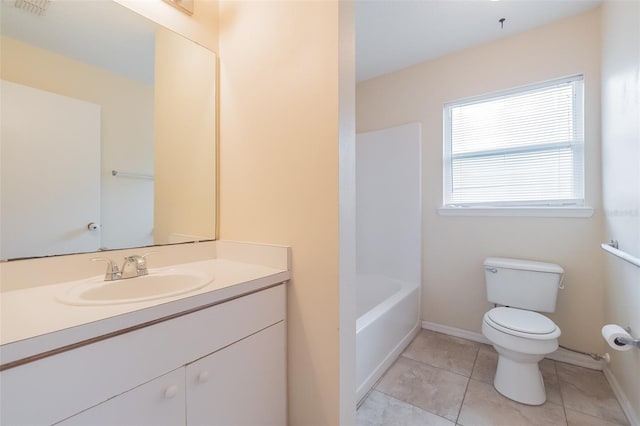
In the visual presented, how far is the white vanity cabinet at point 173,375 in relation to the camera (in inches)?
23.0

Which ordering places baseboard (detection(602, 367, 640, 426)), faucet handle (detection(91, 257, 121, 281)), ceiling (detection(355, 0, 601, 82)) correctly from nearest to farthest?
faucet handle (detection(91, 257, 121, 281)) < baseboard (detection(602, 367, 640, 426)) < ceiling (detection(355, 0, 601, 82))

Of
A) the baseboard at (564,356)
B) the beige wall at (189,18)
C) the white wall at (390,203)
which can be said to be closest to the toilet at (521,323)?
the baseboard at (564,356)

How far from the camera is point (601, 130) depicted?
174 cm

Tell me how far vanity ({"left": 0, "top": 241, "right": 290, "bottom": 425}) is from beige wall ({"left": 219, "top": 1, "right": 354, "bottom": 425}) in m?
0.10

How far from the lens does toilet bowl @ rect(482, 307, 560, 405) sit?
1.47m

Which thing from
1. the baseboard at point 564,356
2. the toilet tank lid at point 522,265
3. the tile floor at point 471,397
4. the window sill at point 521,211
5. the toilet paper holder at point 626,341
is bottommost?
the tile floor at point 471,397

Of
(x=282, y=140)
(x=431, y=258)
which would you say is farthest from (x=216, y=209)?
(x=431, y=258)

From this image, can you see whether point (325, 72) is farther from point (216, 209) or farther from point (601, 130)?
point (601, 130)

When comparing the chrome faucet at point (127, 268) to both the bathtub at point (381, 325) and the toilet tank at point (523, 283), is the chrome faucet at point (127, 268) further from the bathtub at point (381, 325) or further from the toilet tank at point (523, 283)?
the toilet tank at point (523, 283)

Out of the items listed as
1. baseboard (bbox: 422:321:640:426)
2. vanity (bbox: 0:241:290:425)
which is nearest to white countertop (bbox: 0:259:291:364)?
vanity (bbox: 0:241:290:425)

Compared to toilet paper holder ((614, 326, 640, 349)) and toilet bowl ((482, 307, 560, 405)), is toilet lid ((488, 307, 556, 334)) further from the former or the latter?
toilet paper holder ((614, 326, 640, 349))

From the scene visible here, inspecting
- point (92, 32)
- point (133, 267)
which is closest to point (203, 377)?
point (133, 267)

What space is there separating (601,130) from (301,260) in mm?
2143

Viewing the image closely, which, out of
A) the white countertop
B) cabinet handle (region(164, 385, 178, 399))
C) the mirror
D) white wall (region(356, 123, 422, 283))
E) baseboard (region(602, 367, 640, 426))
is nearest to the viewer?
the white countertop
